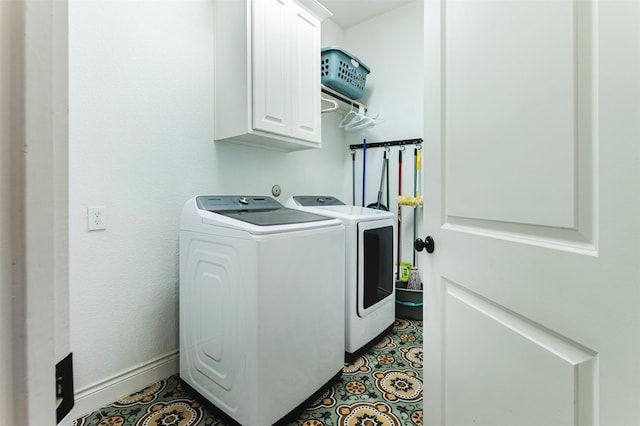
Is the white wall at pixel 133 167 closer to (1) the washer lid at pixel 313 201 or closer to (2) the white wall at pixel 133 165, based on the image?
(2) the white wall at pixel 133 165

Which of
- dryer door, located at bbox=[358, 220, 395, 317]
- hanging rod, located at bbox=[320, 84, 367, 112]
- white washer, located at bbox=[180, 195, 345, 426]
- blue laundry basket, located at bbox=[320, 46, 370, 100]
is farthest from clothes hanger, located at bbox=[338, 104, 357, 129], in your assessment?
white washer, located at bbox=[180, 195, 345, 426]

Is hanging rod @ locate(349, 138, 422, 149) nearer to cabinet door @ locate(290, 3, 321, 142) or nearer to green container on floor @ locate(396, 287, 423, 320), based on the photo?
cabinet door @ locate(290, 3, 321, 142)

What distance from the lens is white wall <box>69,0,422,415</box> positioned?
1416 millimetres

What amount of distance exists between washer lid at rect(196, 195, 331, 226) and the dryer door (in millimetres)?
463

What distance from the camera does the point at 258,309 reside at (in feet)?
4.04

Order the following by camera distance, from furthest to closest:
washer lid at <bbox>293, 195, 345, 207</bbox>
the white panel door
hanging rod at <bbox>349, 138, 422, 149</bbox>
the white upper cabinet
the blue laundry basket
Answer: hanging rod at <bbox>349, 138, 422, 149</bbox> → the blue laundry basket → washer lid at <bbox>293, 195, 345, 207</bbox> → the white upper cabinet → the white panel door

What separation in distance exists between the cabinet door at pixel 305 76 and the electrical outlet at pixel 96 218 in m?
1.22

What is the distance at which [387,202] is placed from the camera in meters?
2.99

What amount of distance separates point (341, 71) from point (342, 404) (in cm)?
249

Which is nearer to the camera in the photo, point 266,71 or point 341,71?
point 266,71

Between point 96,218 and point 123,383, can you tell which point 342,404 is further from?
point 96,218

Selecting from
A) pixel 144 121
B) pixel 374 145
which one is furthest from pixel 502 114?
pixel 374 145

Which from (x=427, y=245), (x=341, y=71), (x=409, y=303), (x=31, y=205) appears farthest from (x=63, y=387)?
(x=341, y=71)

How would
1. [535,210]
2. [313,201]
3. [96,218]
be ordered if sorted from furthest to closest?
1. [313,201]
2. [96,218]
3. [535,210]
